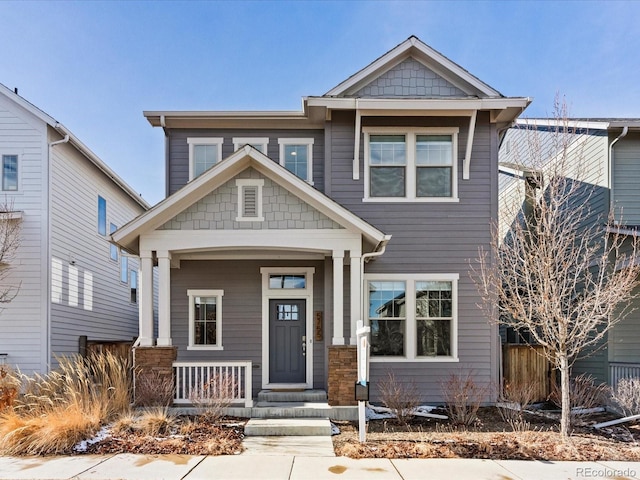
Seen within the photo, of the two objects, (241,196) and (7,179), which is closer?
(241,196)

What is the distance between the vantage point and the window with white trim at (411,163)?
10.5 meters

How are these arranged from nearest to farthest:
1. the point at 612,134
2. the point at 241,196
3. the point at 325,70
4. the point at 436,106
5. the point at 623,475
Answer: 1. the point at 623,475
2. the point at 241,196
3. the point at 436,106
4. the point at 612,134
5. the point at 325,70

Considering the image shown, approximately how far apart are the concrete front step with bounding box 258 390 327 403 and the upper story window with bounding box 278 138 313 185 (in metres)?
4.79

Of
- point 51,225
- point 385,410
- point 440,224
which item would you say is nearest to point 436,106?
point 440,224

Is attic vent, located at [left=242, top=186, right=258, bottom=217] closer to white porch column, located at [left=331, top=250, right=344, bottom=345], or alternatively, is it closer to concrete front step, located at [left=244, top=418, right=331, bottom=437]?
white porch column, located at [left=331, top=250, right=344, bottom=345]

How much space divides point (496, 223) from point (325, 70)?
663cm

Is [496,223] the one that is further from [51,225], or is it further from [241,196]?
[51,225]

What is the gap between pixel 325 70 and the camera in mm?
13547

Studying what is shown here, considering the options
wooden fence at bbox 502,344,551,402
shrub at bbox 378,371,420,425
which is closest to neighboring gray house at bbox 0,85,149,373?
shrub at bbox 378,371,420,425

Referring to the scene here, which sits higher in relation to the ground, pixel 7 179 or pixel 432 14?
pixel 432 14

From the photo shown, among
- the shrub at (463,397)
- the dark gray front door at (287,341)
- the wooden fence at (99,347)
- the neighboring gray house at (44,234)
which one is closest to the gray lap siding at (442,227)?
the shrub at (463,397)

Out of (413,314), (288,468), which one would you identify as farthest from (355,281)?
(288,468)

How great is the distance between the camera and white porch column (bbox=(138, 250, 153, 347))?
879cm

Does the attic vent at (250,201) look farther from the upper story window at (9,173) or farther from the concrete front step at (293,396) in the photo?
the upper story window at (9,173)
